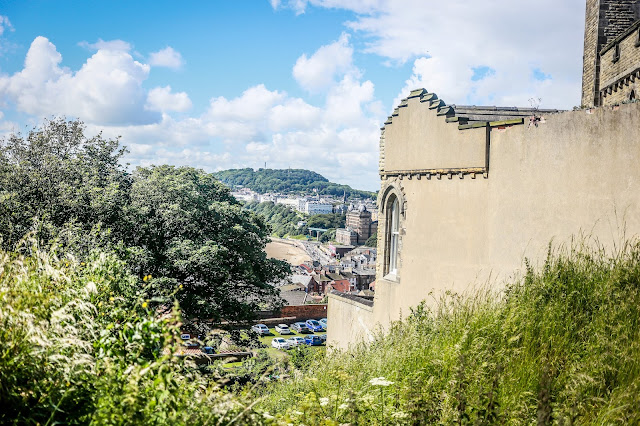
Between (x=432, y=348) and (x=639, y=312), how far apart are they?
2.09 m

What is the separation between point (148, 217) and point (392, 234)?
29.8 ft

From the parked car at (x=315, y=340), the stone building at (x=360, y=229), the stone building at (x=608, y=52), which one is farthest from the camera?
the stone building at (x=360, y=229)

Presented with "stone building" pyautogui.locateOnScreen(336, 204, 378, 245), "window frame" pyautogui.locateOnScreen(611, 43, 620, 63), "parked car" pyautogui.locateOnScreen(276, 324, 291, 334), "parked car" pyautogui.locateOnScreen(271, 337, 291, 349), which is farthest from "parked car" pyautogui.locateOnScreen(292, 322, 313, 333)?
"stone building" pyautogui.locateOnScreen(336, 204, 378, 245)

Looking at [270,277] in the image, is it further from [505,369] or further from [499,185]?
[505,369]

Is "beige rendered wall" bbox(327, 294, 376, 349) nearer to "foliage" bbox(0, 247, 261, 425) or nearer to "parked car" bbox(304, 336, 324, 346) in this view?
"foliage" bbox(0, 247, 261, 425)

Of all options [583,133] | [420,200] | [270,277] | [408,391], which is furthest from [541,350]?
[270,277]

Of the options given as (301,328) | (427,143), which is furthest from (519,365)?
(301,328)

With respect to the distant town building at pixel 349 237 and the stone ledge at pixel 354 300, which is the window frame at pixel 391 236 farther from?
the distant town building at pixel 349 237

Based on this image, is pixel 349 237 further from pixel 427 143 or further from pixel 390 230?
pixel 427 143

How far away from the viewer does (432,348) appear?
5.50 meters

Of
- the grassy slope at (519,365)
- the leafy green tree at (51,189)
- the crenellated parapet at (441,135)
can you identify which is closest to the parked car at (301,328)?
the leafy green tree at (51,189)

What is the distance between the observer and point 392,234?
1277 cm

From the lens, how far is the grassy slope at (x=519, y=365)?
4.12 metres

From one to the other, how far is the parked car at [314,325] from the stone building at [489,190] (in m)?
35.4
